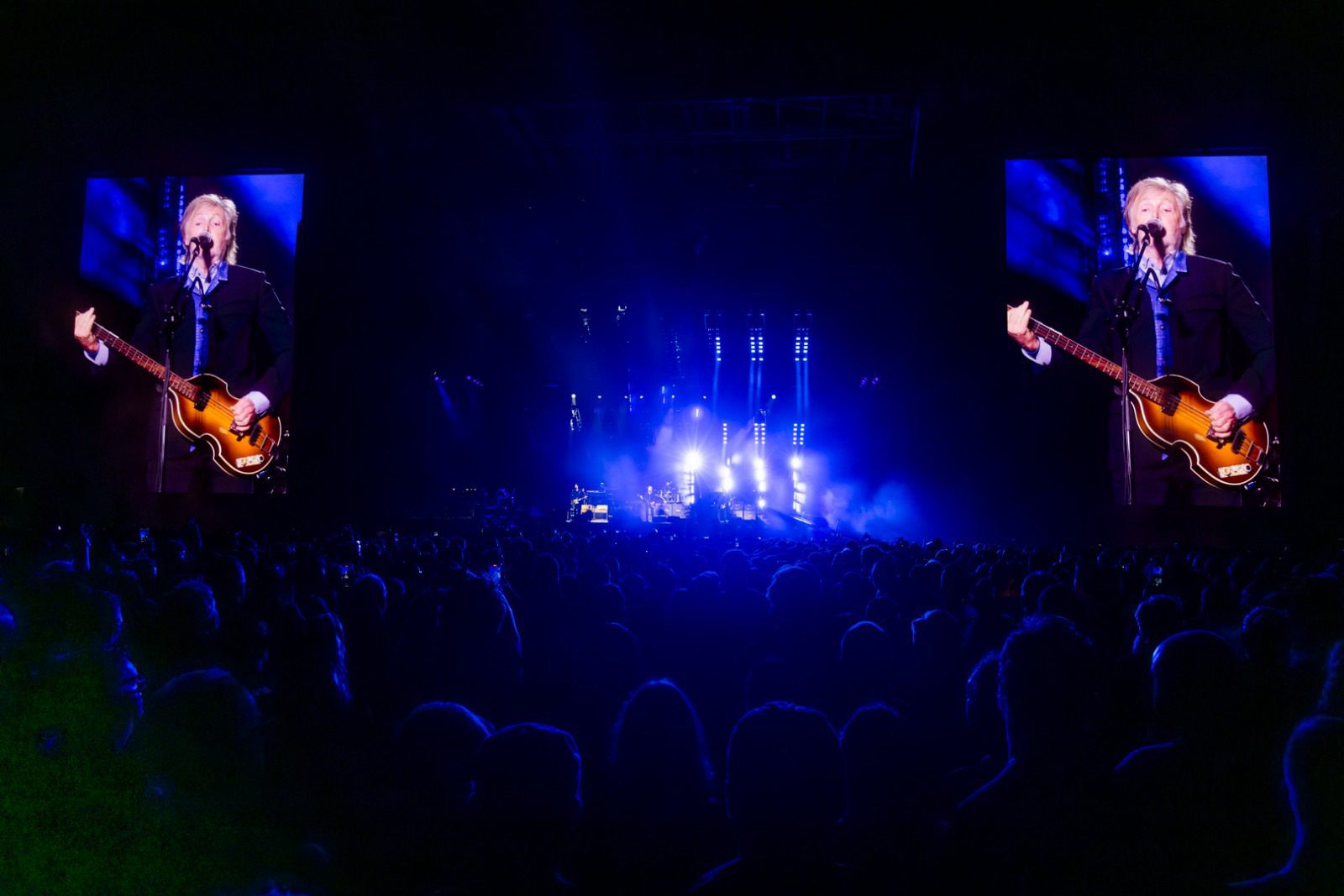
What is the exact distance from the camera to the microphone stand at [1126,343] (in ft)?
46.2

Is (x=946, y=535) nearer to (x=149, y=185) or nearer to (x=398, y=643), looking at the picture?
(x=398, y=643)

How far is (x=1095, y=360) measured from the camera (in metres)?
14.5

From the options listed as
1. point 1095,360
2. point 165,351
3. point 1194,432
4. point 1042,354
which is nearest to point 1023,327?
point 1042,354

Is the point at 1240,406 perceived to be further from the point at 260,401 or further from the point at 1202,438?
the point at 260,401

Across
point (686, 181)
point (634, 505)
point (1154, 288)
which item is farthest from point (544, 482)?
point (1154, 288)

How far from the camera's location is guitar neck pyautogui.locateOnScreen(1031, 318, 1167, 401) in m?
14.0

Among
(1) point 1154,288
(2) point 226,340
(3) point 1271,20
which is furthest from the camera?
(2) point 226,340

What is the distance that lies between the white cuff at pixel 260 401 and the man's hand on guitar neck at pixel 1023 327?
544 inches

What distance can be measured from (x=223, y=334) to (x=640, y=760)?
50.7ft

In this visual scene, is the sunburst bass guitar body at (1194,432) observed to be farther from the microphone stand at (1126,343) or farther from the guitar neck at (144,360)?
the guitar neck at (144,360)

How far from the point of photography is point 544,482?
26.5 m

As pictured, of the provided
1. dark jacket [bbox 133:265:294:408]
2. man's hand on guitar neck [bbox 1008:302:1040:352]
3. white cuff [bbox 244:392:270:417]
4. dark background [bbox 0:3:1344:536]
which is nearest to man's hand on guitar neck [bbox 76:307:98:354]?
dark background [bbox 0:3:1344:536]

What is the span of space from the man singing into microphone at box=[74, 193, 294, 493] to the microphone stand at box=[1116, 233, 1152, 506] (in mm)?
14879

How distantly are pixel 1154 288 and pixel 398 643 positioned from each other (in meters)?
14.3
